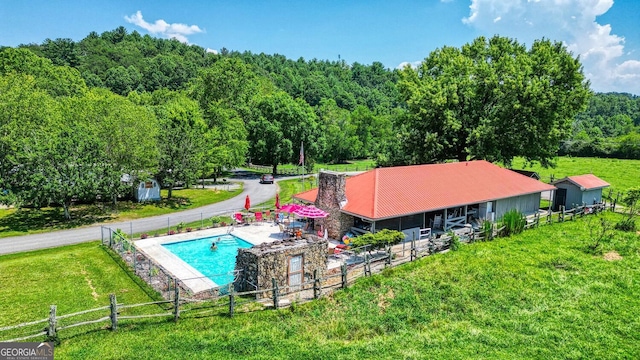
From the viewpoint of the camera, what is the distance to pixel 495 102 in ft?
135

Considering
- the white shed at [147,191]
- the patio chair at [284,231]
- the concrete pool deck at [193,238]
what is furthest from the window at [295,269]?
the white shed at [147,191]

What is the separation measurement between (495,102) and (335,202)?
24.9m

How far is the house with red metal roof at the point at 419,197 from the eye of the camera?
78.4 ft

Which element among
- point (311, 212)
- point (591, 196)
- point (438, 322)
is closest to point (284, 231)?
point (311, 212)

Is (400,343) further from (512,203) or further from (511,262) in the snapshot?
(512,203)

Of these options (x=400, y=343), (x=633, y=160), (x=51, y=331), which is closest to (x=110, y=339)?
(x=51, y=331)

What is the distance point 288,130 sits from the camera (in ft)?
201

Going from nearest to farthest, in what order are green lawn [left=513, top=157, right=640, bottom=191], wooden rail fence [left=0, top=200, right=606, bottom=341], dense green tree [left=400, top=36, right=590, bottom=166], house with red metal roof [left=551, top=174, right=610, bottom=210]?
wooden rail fence [left=0, top=200, right=606, bottom=341] → house with red metal roof [left=551, top=174, right=610, bottom=210] → dense green tree [left=400, top=36, right=590, bottom=166] → green lawn [left=513, top=157, right=640, bottom=191]

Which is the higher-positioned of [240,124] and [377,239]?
[240,124]

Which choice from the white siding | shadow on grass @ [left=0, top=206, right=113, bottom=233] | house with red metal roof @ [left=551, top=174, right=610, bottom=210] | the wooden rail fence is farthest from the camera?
the white siding

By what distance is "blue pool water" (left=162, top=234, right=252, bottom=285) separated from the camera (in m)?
21.8

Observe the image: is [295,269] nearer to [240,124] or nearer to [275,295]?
[275,295]

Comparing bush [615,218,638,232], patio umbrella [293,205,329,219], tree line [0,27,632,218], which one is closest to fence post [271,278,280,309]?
patio umbrella [293,205,329,219]

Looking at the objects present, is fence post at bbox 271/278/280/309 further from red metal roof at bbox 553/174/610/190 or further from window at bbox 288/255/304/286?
red metal roof at bbox 553/174/610/190
